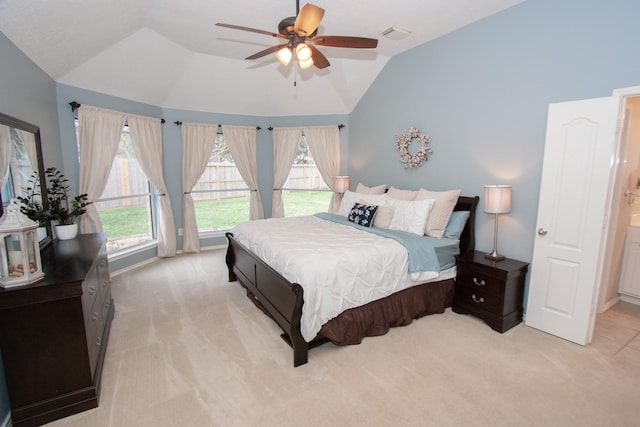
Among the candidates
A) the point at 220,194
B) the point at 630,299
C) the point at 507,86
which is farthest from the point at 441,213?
the point at 220,194

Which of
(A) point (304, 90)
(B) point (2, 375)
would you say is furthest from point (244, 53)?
(B) point (2, 375)

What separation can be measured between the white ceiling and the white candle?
185 centimetres

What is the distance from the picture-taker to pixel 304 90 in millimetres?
5332

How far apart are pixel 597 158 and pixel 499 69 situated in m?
1.35

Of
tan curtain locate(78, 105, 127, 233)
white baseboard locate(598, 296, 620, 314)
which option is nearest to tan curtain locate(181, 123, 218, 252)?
tan curtain locate(78, 105, 127, 233)

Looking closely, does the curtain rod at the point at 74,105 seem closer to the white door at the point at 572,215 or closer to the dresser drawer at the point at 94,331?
the dresser drawer at the point at 94,331

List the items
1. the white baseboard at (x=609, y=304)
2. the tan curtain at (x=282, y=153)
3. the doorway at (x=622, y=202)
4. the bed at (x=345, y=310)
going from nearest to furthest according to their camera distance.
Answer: the bed at (x=345, y=310), the doorway at (x=622, y=202), the white baseboard at (x=609, y=304), the tan curtain at (x=282, y=153)

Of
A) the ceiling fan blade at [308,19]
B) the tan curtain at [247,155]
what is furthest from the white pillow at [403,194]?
the tan curtain at [247,155]

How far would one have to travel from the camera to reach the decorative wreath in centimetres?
409

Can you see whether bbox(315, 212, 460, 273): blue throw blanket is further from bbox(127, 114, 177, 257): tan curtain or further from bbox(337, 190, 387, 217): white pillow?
bbox(127, 114, 177, 257): tan curtain

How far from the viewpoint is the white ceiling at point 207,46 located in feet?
9.53

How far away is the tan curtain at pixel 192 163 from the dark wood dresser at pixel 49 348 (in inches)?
133

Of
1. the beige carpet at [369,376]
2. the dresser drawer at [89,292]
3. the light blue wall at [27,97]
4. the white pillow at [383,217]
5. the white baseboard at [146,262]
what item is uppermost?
the light blue wall at [27,97]

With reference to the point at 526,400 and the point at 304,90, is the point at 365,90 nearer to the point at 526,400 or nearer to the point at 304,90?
the point at 304,90
